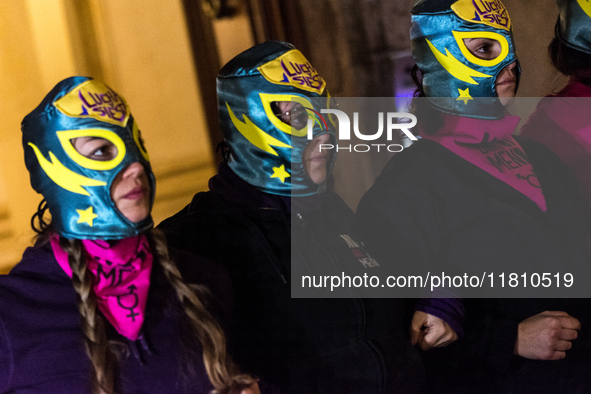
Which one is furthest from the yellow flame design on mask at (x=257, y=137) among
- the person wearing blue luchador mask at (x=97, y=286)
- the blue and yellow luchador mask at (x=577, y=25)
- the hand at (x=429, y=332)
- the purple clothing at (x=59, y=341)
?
the blue and yellow luchador mask at (x=577, y=25)

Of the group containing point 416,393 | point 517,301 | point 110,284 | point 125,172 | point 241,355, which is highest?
point 125,172

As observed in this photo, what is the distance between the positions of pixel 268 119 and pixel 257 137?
0.15ft

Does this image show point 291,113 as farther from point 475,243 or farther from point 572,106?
point 572,106

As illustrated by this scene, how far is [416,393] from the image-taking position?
132cm

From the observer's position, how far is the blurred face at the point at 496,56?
1.41 metres

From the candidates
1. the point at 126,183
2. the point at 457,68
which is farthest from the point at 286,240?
the point at 457,68

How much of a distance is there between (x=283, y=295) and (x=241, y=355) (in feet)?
0.47

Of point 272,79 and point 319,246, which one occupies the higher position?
point 272,79

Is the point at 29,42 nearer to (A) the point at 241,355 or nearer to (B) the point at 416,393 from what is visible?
(A) the point at 241,355

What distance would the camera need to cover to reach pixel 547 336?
1.32m

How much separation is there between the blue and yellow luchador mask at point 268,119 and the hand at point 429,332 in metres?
0.37

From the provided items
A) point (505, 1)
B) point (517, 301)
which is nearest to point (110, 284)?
point (517, 301)

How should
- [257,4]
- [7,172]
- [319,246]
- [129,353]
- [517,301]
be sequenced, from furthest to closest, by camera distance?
1. [257,4]
2. [7,172]
3. [517,301]
4. [319,246]
5. [129,353]

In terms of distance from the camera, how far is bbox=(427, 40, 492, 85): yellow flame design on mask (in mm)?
1403
